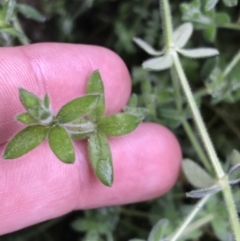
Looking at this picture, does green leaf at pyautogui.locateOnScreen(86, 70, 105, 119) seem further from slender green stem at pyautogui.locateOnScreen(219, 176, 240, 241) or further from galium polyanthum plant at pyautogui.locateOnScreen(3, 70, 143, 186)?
slender green stem at pyautogui.locateOnScreen(219, 176, 240, 241)

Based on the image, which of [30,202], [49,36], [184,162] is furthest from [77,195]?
[49,36]

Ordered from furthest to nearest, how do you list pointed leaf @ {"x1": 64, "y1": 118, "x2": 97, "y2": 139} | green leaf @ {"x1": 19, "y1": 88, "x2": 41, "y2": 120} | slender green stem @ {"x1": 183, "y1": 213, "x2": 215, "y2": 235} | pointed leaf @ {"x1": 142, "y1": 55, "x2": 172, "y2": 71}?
slender green stem @ {"x1": 183, "y1": 213, "x2": 215, "y2": 235}
pointed leaf @ {"x1": 142, "y1": 55, "x2": 172, "y2": 71}
pointed leaf @ {"x1": 64, "y1": 118, "x2": 97, "y2": 139}
green leaf @ {"x1": 19, "y1": 88, "x2": 41, "y2": 120}

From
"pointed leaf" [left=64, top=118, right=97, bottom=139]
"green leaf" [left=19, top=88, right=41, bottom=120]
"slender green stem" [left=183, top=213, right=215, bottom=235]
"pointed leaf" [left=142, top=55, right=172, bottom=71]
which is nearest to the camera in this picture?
"green leaf" [left=19, top=88, right=41, bottom=120]

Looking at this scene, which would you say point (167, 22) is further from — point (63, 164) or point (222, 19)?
point (63, 164)

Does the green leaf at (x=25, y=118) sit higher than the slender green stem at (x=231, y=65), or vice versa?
the green leaf at (x=25, y=118)

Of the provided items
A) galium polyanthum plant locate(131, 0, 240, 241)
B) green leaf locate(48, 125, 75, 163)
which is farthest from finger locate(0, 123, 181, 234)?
green leaf locate(48, 125, 75, 163)

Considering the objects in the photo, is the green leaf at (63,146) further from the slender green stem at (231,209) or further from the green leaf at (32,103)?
the slender green stem at (231,209)

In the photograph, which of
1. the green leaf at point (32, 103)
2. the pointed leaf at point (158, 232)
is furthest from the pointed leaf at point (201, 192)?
the green leaf at point (32, 103)
